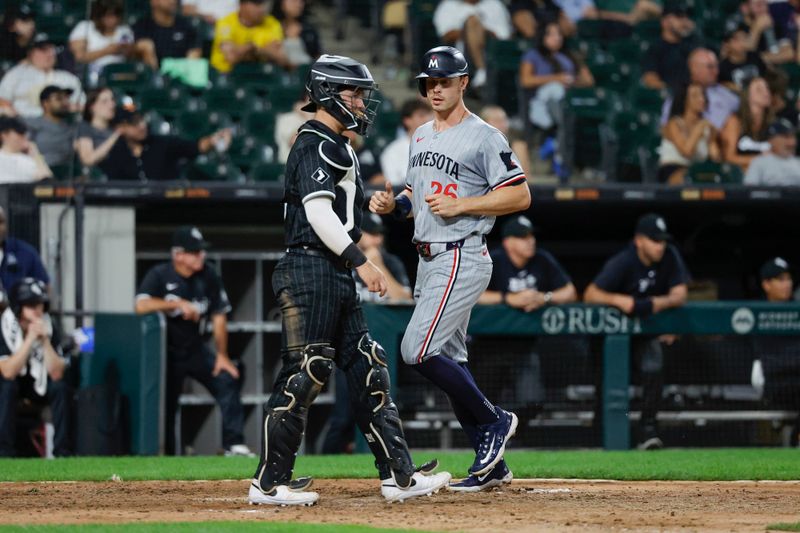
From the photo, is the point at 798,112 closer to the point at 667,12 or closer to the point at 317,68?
the point at 667,12

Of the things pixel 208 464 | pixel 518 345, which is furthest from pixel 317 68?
pixel 518 345

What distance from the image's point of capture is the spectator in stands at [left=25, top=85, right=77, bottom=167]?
10.7 meters

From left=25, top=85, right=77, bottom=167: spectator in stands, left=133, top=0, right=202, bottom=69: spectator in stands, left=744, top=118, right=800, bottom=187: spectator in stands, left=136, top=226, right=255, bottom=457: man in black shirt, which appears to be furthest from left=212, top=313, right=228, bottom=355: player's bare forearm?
left=744, top=118, right=800, bottom=187: spectator in stands

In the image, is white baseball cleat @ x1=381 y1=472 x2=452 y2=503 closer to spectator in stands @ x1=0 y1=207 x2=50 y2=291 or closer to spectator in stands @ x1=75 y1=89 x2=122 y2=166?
spectator in stands @ x1=0 y1=207 x2=50 y2=291

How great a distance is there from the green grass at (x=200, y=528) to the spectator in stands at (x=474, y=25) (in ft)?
27.9

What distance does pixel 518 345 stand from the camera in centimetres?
920

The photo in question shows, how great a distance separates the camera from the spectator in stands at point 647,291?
9133 millimetres

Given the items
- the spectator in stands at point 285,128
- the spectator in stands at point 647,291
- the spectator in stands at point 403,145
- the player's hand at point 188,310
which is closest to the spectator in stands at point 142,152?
the spectator in stands at point 285,128

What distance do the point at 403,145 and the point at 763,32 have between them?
5.31m

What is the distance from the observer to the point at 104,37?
1202 centimetres

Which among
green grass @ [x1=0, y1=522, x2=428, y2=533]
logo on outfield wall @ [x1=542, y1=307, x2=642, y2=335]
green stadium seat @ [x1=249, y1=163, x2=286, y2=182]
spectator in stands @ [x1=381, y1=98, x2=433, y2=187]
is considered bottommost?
green grass @ [x1=0, y1=522, x2=428, y2=533]

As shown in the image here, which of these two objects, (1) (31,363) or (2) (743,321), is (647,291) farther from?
(1) (31,363)

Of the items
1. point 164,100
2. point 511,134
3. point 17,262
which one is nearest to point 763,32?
point 511,134

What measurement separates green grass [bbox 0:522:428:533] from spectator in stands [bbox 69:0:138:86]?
769 cm
